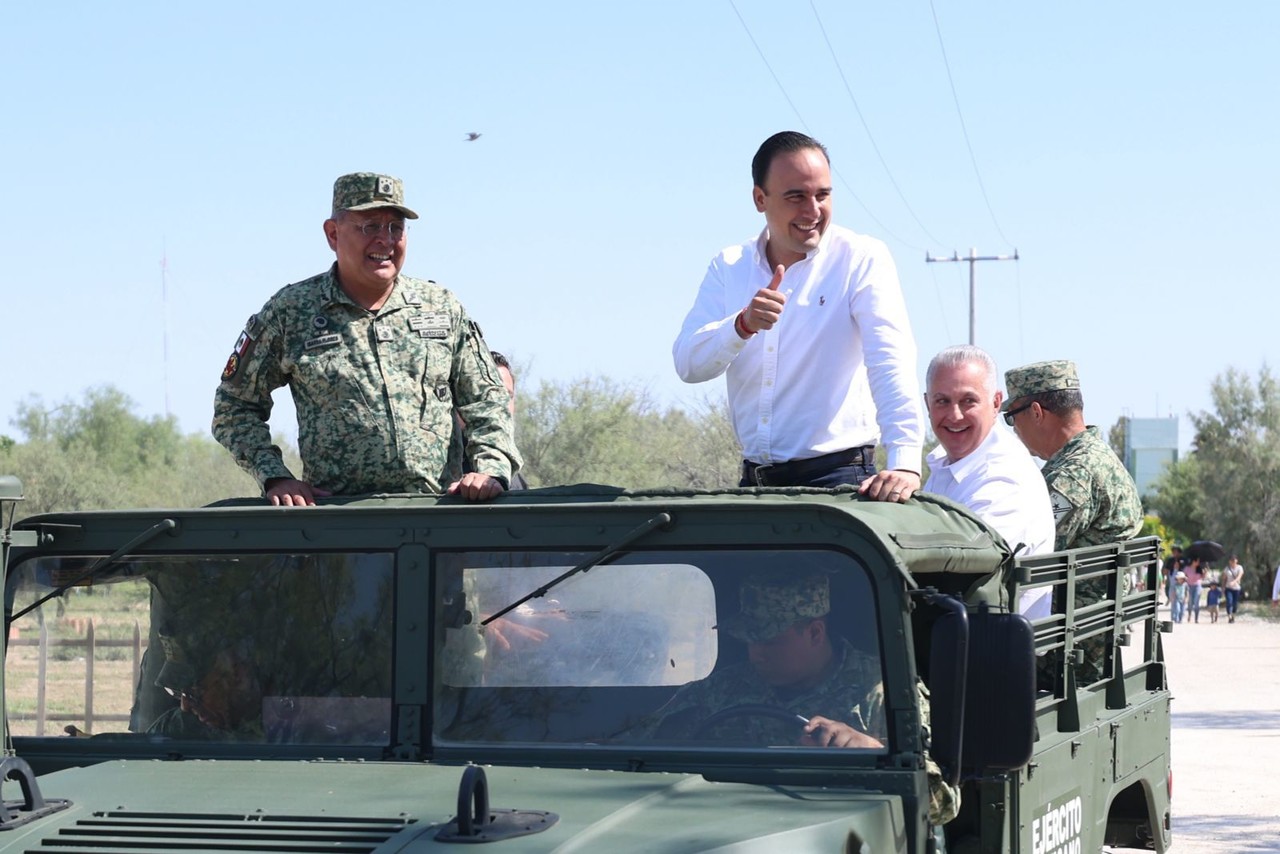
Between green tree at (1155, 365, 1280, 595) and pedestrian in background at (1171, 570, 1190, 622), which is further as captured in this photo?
green tree at (1155, 365, 1280, 595)

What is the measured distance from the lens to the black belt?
4.57m

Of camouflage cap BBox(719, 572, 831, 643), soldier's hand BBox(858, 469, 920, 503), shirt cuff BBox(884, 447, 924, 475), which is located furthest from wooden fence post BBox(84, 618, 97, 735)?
shirt cuff BBox(884, 447, 924, 475)

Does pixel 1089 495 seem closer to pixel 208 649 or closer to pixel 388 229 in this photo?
pixel 388 229

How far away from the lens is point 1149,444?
104 meters

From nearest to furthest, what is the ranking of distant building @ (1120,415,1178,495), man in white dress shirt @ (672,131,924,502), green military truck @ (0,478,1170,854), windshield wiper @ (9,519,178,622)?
green military truck @ (0,478,1170,854) < windshield wiper @ (9,519,178,622) < man in white dress shirt @ (672,131,924,502) < distant building @ (1120,415,1178,495)

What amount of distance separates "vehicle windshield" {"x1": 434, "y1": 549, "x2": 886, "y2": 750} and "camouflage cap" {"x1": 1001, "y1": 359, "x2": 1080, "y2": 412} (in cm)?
277

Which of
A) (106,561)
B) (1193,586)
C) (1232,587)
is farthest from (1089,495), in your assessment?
(1193,586)

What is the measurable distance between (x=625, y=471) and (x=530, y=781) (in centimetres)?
3288

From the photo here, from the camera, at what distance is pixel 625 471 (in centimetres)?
3625

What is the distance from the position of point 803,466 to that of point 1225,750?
1010cm

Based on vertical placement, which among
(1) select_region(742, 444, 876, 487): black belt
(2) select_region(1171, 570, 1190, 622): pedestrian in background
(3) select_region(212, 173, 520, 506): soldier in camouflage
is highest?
(3) select_region(212, 173, 520, 506): soldier in camouflage

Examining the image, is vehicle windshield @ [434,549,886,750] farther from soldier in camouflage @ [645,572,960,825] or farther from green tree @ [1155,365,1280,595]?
green tree @ [1155,365,1280,595]

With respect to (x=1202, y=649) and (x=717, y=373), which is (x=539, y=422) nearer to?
(x=1202, y=649)

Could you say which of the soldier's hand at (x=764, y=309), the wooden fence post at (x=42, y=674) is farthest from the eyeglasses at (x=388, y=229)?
the wooden fence post at (x=42, y=674)
